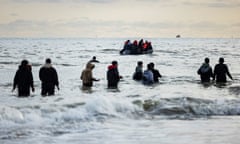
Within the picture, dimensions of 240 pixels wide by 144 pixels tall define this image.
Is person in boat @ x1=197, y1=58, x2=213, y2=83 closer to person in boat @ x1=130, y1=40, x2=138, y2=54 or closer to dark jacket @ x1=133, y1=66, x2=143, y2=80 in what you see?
dark jacket @ x1=133, y1=66, x2=143, y2=80

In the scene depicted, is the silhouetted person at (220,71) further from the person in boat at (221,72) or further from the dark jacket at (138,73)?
the dark jacket at (138,73)

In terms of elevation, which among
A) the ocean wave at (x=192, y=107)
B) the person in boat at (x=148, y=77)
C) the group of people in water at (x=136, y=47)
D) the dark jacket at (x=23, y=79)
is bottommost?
the ocean wave at (x=192, y=107)

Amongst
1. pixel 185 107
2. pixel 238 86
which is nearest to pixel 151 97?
pixel 185 107

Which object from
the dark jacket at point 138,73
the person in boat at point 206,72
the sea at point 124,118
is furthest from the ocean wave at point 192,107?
the dark jacket at point 138,73

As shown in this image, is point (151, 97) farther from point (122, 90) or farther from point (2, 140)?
point (2, 140)

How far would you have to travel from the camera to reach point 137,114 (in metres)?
13.5

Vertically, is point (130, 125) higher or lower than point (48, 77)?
lower

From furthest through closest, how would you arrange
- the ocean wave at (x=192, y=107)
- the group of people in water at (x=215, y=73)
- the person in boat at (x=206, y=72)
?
the person in boat at (x=206, y=72) < the group of people in water at (x=215, y=73) < the ocean wave at (x=192, y=107)

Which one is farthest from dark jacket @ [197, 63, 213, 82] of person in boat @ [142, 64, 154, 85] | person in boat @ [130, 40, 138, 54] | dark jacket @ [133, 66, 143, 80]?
person in boat @ [130, 40, 138, 54]

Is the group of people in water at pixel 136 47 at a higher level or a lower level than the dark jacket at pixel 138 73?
higher

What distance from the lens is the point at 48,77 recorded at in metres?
14.6

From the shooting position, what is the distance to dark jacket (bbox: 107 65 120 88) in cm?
1806

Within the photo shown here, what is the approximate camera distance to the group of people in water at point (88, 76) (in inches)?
569

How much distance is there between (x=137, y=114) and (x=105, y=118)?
52.1 inches
